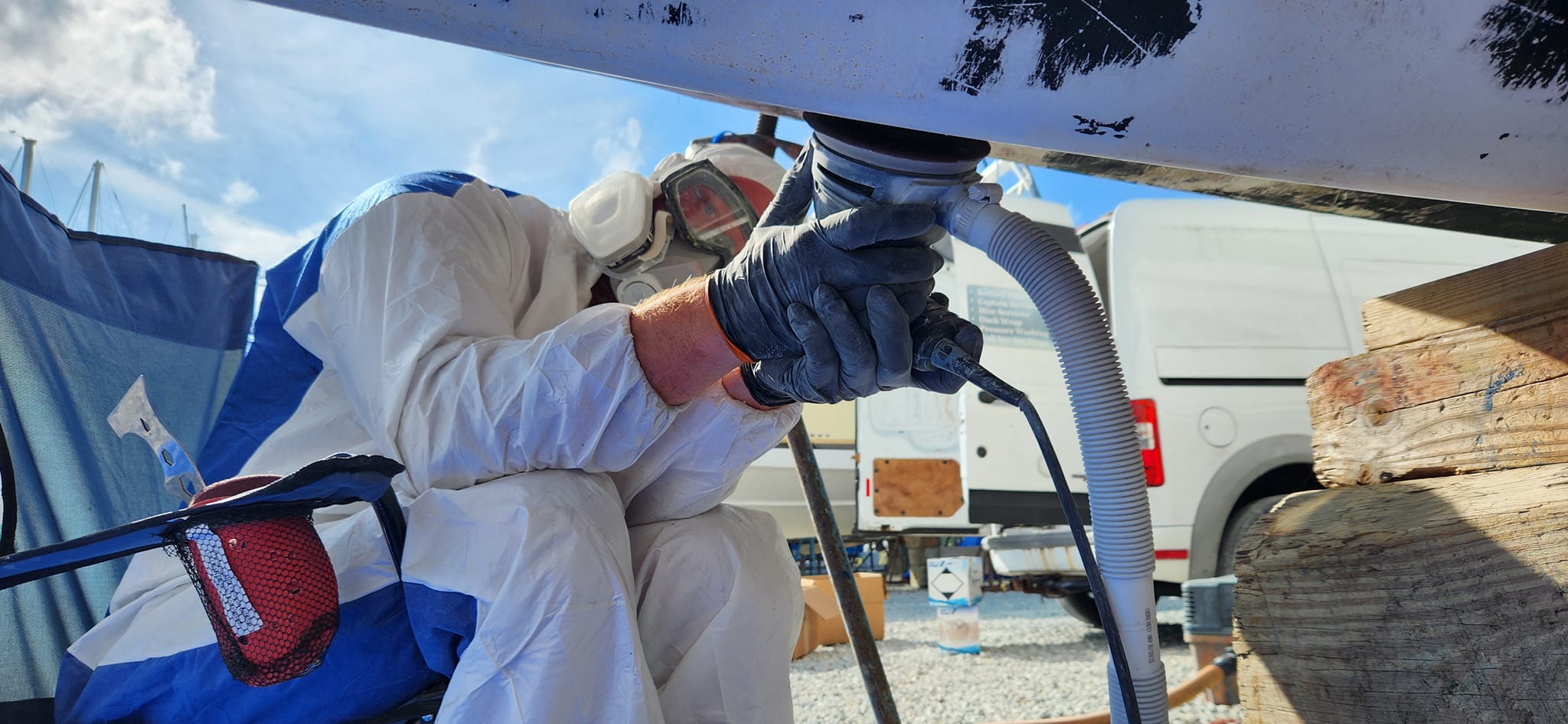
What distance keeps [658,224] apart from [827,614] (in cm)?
246

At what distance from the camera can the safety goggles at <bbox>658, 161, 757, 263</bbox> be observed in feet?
4.68

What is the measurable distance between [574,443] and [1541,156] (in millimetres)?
952

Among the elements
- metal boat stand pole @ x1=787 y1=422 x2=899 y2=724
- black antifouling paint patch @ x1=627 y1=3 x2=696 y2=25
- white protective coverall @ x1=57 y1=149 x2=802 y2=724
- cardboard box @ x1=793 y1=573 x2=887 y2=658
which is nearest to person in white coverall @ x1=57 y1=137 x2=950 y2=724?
white protective coverall @ x1=57 y1=149 x2=802 y2=724

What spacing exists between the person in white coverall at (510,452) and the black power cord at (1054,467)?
0.05 metres

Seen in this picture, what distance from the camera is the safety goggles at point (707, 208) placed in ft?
4.68

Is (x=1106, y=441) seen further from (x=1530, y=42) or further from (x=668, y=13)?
(x=668, y=13)

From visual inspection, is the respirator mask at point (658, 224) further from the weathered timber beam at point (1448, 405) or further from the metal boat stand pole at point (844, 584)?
the weathered timber beam at point (1448, 405)

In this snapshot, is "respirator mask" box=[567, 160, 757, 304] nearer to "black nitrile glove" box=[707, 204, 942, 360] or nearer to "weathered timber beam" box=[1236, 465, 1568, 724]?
"black nitrile glove" box=[707, 204, 942, 360]

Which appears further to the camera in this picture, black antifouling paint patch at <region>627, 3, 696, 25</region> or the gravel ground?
the gravel ground

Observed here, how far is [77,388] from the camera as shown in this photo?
1.26 meters

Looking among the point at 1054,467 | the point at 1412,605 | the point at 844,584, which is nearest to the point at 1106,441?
the point at 1054,467

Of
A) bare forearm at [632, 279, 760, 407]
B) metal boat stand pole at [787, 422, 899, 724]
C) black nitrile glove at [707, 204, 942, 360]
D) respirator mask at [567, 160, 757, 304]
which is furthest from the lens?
metal boat stand pole at [787, 422, 899, 724]

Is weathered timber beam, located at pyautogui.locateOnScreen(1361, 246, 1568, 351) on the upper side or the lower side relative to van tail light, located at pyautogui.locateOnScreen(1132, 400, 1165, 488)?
lower

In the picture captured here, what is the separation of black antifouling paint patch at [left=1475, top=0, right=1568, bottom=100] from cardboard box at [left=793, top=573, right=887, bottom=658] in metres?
3.05
